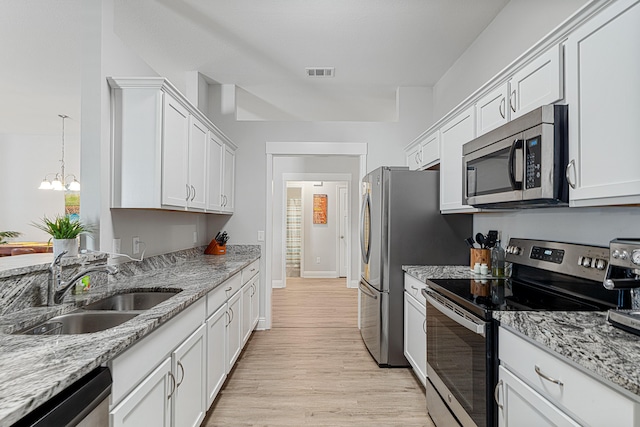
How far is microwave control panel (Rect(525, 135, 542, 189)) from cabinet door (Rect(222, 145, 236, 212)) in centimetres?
277

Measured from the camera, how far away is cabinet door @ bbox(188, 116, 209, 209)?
2.76 m

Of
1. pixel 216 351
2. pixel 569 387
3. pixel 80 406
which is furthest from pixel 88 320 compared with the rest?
pixel 569 387

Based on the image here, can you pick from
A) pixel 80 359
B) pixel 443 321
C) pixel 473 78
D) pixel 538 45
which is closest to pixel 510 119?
pixel 538 45

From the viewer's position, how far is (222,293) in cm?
244

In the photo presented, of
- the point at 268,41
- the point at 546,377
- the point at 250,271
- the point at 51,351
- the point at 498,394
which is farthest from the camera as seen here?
the point at 250,271

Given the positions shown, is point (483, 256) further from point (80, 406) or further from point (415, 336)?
point (80, 406)

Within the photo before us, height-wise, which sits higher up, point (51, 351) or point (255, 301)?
point (51, 351)

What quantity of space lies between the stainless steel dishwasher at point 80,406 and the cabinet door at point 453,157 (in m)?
2.17

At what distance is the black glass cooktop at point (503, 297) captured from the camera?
1524mm

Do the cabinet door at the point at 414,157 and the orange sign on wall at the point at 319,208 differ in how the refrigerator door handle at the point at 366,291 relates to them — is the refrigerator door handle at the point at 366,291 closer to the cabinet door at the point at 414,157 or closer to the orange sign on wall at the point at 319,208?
the cabinet door at the point at 414,157

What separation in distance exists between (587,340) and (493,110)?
140 cm

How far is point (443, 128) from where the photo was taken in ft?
9.17

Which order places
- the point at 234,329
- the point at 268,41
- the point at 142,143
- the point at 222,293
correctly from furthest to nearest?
the point at 268,41, the point at 234,329, the point at 222,293, the point at 142,143

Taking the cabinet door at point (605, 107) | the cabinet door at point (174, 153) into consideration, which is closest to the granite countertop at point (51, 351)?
the cabinet door at point (174, 153)
